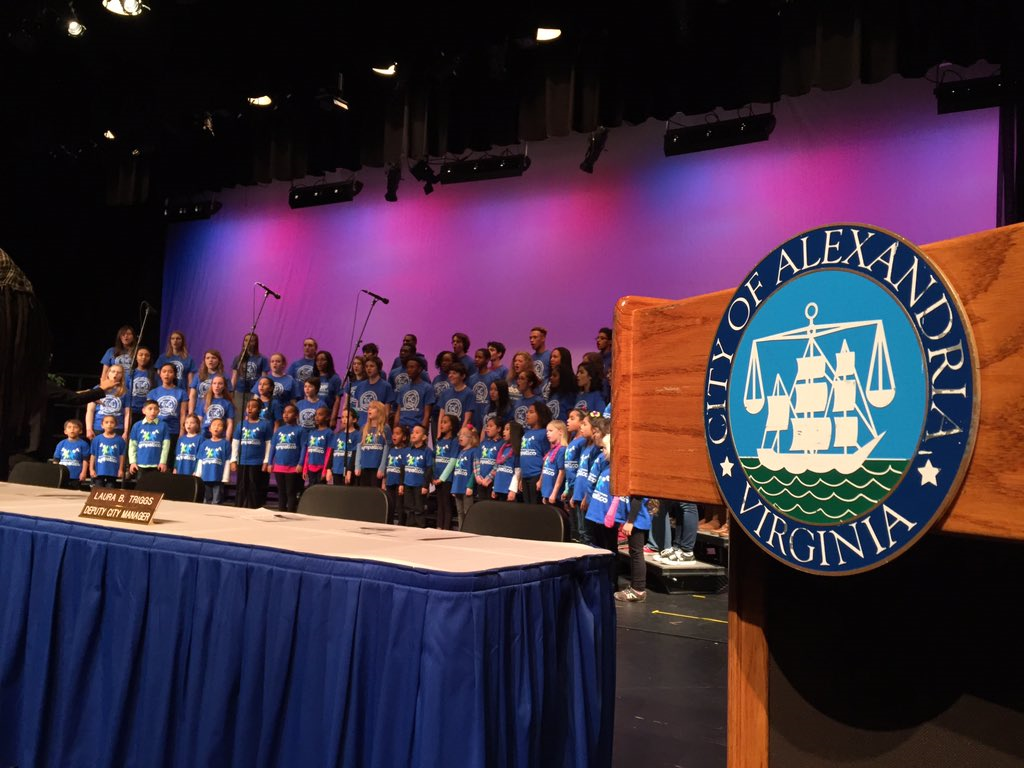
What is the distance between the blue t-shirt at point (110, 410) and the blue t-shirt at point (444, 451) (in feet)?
11.8

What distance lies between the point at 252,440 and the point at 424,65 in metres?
3.97

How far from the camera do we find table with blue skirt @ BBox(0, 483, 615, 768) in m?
1.54

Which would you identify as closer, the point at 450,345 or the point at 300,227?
the point at 450,345

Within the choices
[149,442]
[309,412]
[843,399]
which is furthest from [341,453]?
[843,399]

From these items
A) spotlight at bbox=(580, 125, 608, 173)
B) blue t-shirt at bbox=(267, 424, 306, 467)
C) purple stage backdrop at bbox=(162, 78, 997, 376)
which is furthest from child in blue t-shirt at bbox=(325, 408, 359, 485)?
spotlight at bbox=(580, 125, 608, 173)

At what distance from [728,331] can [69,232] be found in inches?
468

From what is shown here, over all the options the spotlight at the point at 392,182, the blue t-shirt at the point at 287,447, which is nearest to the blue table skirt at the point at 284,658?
the blue t-shirt at the point at 287,447

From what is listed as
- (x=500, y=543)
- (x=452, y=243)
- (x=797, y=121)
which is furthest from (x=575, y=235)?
(x=500, y=543)

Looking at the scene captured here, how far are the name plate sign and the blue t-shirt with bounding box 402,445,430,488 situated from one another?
5.60 m

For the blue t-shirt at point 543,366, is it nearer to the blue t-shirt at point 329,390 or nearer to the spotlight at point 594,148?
the spotlight at point 594,148

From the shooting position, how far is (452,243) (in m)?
10.4

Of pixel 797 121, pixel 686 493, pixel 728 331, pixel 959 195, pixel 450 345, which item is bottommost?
pixel 686 493

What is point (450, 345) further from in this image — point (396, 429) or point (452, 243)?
point (396, 429)

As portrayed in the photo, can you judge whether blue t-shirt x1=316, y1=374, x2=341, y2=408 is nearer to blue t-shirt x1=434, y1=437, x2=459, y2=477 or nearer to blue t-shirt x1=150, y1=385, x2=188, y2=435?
blue t-shirt x1=150, y1=385, x2=188, y2=435
